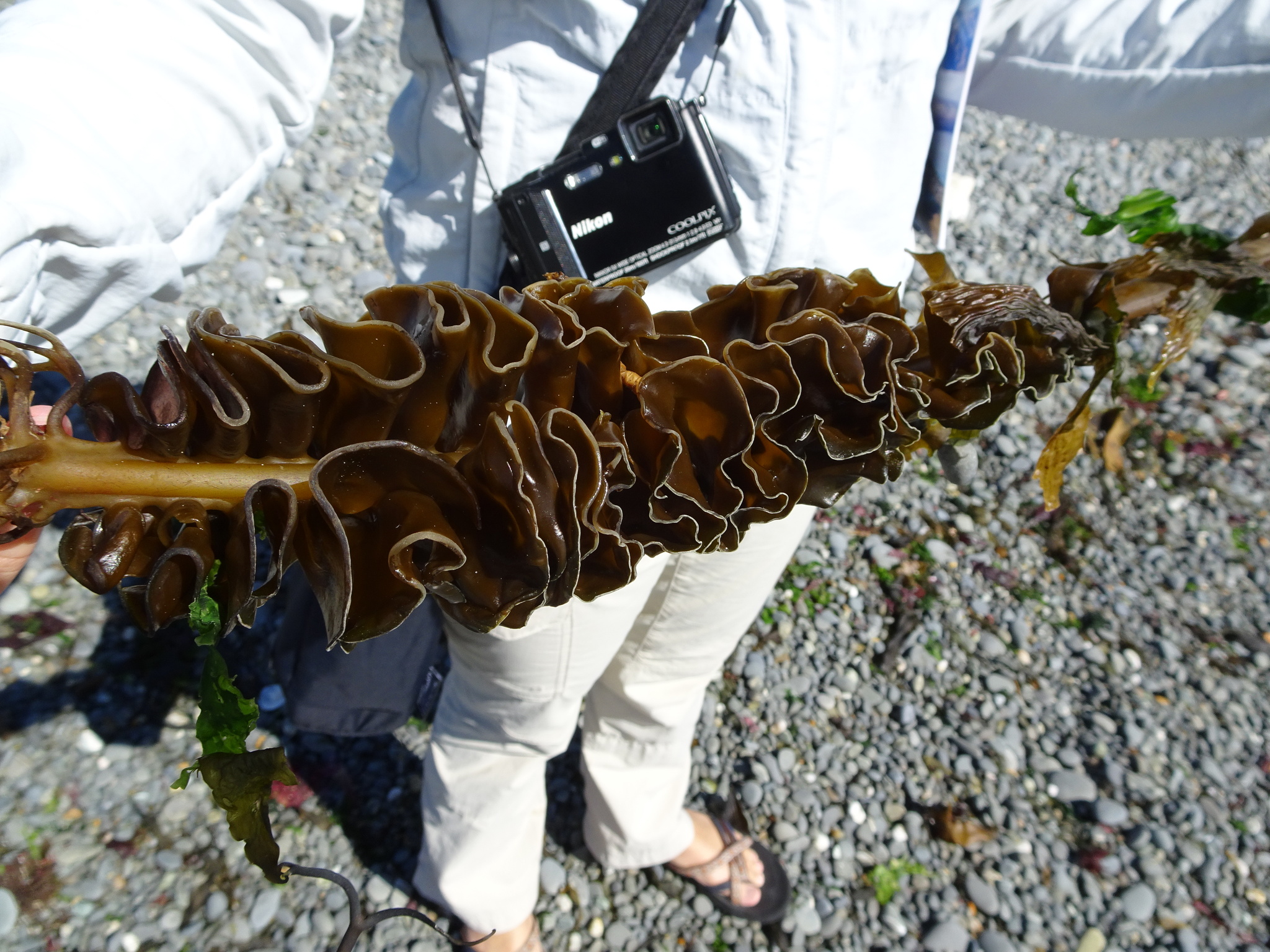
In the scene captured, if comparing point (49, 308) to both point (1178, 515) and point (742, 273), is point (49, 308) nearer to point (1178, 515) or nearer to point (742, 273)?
point (742, 273)

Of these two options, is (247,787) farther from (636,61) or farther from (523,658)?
(636,61)

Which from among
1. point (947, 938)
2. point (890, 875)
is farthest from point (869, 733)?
point (947, 938)

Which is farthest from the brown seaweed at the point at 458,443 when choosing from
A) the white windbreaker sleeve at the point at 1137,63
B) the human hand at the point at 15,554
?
the white windbreaker sleeve at the point at 1137,63

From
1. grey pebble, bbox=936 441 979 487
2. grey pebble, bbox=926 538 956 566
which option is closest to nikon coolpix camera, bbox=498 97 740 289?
grey pebble, bbox=936 441 979 487

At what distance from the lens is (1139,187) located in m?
9.05

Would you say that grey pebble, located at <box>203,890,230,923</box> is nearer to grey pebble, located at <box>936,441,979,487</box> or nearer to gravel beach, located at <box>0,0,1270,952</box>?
gravel beach, located at <box>0,0,1270,952</box>

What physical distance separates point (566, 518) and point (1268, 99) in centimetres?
237

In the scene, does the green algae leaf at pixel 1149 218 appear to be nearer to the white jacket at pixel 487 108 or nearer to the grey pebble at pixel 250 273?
the white jacket at pixel 487 108

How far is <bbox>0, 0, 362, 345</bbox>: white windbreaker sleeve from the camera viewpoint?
1.44 m

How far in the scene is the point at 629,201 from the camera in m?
2.25

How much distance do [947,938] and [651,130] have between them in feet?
13.2

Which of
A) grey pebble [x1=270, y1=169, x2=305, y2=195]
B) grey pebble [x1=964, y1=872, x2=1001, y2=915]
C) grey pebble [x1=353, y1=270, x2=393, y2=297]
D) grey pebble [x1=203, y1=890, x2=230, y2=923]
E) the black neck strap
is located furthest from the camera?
grey pebble [x1=270, y1=169, x2=305, y2=195]

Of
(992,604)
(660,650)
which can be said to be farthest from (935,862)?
(660,650)

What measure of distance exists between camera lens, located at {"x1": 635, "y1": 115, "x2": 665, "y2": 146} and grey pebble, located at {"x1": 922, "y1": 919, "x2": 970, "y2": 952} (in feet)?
13.0
